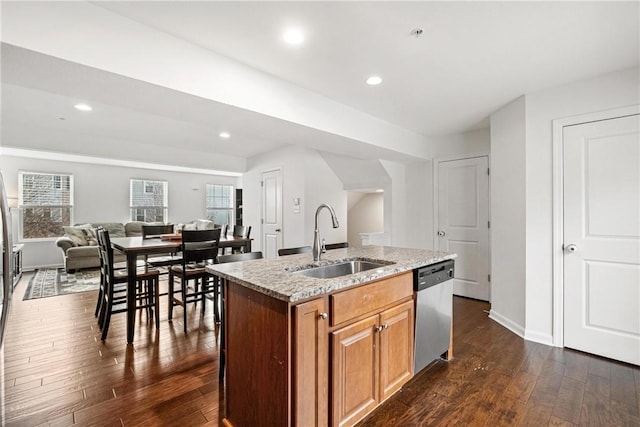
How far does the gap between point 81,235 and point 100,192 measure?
1415 millimetres

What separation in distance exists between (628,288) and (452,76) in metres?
2.26

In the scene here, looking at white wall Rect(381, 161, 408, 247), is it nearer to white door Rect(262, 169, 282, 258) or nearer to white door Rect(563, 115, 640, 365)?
white door Rect(262, 169, 282, 258)

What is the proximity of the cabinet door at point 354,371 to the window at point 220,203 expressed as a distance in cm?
813

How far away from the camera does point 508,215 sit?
321cm

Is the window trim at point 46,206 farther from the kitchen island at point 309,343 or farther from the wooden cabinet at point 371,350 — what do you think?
the wooden cabinet at point 371,350

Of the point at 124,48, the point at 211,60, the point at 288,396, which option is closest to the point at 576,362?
the point at 288,396

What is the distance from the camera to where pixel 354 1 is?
1.63 meters

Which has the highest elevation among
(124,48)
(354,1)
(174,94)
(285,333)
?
(354,1)

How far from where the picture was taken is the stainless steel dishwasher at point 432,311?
214cm

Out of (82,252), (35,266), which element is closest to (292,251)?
(82,252)

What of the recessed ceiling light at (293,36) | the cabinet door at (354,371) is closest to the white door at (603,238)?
the cabinet door at (354,371)

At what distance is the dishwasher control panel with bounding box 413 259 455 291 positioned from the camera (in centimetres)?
213

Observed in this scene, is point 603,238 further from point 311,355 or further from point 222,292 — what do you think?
point 222,292

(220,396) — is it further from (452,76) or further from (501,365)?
(452,76)
